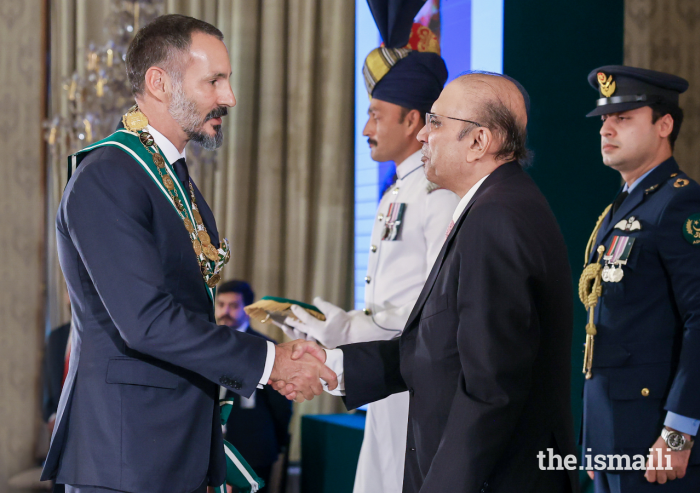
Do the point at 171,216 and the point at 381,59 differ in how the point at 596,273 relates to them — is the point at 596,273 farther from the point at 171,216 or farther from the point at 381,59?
the point at 171,216

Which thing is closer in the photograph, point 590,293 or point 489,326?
point 489,326

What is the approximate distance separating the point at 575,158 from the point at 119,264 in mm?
2180

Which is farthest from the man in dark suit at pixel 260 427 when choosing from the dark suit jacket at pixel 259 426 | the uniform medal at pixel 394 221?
the uniform medal at pixel 394 221

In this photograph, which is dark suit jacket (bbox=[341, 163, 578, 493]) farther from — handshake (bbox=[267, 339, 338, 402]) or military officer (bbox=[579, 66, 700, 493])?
military officer (bbox=[579, 66, 700, 493])

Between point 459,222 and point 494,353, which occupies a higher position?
point 459,222

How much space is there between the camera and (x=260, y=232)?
4.94 meters

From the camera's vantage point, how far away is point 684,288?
216 centimetres

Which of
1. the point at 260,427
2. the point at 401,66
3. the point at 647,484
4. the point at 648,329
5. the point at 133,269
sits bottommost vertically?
the point at 260,427

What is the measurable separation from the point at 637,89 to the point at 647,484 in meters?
1.27

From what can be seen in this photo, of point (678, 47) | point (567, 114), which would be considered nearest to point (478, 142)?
point (567, 114)

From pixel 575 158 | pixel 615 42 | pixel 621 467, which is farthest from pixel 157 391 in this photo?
pixel 615 42

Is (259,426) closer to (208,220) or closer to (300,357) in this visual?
(300,357)

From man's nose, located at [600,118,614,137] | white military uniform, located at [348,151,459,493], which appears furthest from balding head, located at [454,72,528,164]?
man's nose, located at [600,118,614,137]

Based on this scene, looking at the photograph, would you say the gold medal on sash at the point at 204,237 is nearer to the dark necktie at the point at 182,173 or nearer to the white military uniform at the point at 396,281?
the dark necktie at the point at 182,173
